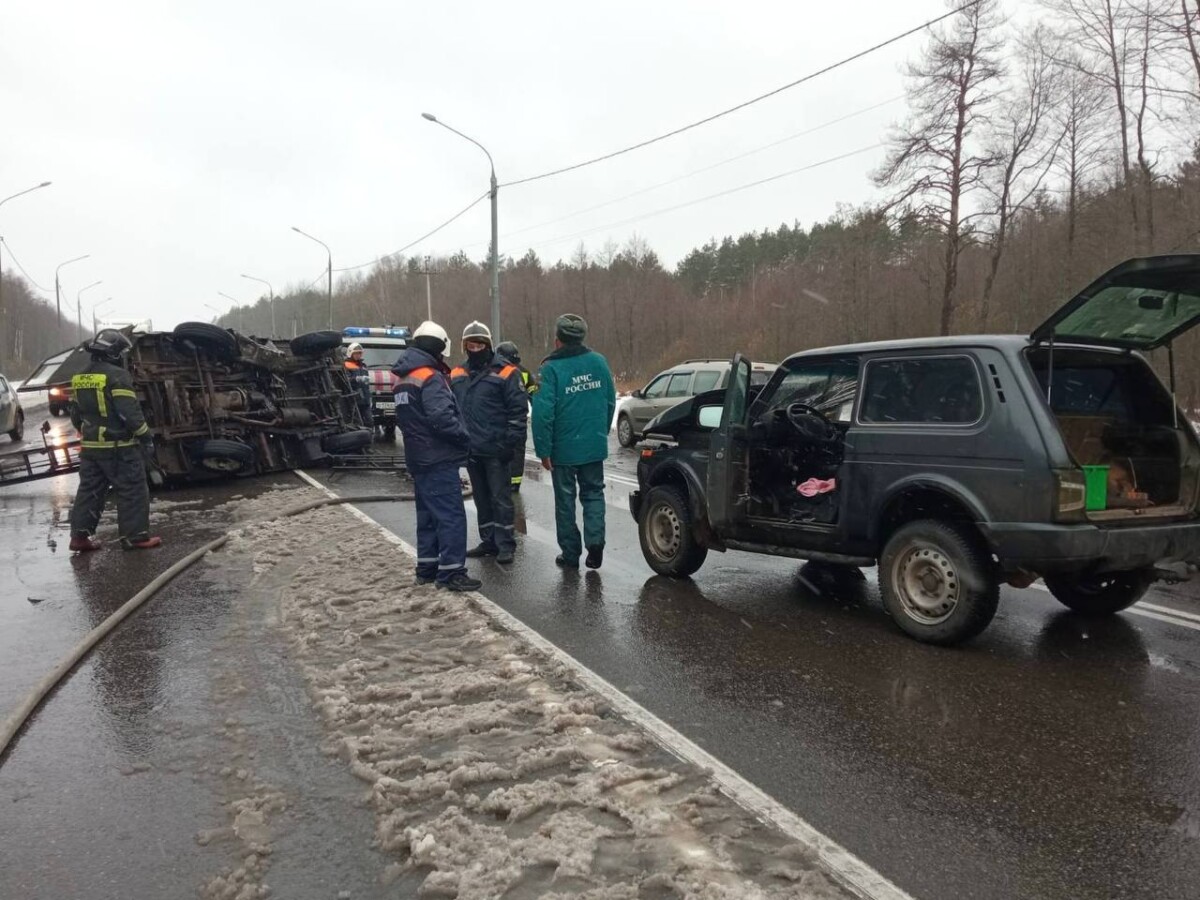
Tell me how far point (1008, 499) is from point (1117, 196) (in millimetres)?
23416

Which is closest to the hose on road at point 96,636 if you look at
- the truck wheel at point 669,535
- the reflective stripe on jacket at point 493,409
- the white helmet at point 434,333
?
the reflective stripe on jacket at point 493,409

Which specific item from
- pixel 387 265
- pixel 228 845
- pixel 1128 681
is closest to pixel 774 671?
pixel 1128 681

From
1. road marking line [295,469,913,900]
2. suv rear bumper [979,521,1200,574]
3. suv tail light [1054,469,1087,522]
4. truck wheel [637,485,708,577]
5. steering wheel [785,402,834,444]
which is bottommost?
road marking line [295,469,913,900]

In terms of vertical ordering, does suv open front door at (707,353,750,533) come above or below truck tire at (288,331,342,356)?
below

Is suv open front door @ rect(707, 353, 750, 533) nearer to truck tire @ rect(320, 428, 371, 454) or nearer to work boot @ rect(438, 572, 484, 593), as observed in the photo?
work boot @ rect(438, 572, 484, 593)

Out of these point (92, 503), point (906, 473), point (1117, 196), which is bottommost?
point (92, 503)

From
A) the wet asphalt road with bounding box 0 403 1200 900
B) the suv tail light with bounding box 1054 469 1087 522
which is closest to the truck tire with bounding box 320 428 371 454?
the wet asphalt road with bounding box 0 403 1200 900

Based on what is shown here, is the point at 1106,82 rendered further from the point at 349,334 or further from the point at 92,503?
the point at 92,503

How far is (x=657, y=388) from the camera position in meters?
18.0

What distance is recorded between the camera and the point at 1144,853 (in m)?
2.65

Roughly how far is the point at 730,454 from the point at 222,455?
8003mm

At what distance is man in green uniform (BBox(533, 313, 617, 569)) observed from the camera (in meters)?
6.45

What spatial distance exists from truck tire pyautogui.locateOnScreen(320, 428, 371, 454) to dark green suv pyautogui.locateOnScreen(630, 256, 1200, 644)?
8316 mm

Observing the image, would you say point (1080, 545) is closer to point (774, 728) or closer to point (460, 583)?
point (774, 728)
